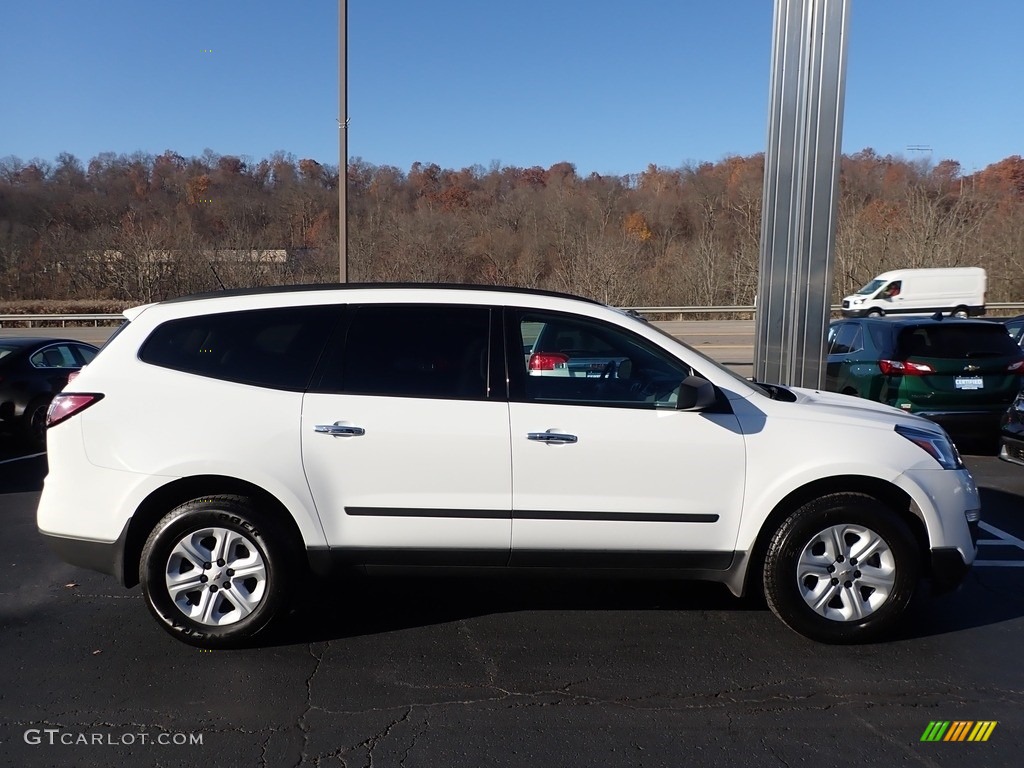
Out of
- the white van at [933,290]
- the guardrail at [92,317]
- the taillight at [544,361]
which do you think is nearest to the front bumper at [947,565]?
the taillight at [544,361]

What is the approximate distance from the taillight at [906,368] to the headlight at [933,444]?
5433mm

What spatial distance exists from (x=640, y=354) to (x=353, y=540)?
1.79 m

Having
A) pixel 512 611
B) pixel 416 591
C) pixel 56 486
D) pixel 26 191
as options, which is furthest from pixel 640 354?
pixel 26 191

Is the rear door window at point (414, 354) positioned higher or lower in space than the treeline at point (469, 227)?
lower

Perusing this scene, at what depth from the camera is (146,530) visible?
4.32 meters

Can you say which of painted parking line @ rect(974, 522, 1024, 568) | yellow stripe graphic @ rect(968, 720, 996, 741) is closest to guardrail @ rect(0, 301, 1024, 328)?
painted parking line @ rect(974, 522, 1024, 568)

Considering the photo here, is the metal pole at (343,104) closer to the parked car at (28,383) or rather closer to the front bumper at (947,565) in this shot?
the parked car at (28,383)

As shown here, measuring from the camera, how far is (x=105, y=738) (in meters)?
3.42

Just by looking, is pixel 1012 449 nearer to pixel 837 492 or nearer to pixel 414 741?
pixel 837 492

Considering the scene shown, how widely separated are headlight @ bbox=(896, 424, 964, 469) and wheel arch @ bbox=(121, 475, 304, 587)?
3223 millimetres

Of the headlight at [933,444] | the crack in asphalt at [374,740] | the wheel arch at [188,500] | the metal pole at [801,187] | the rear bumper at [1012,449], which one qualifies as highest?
the metal pole at [801,187]

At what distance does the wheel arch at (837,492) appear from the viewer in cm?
429

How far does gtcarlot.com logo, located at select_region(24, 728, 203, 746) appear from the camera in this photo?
3377mm

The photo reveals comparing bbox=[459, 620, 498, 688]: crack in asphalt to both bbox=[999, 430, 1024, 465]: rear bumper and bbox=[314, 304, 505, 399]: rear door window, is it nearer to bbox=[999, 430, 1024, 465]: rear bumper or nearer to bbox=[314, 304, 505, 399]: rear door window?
bbox=[314, 304, 505, 399]: rear door window
